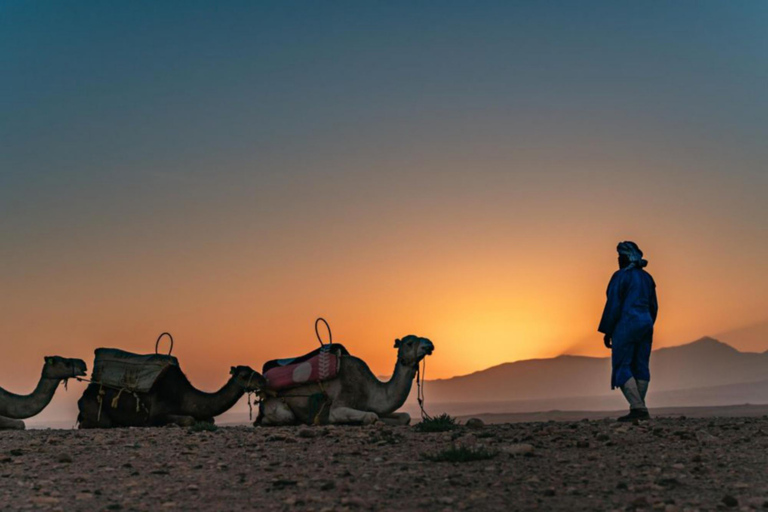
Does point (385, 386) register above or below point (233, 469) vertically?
above

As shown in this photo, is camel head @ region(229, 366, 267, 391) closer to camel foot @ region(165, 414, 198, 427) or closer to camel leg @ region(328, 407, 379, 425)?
camel foot @ region(165, 414, 198, 427)

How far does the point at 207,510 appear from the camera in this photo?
9.82 metres

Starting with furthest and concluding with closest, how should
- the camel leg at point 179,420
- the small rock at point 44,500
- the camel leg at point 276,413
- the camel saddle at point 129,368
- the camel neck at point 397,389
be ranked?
1. the camel saddle at point 129,368
2. the camel leg at point 179,420
3. the camel leg at point 276,413
4. the camel neck at point 397,389
5. the small rock at point 44,500

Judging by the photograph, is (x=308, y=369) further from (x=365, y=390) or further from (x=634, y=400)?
(x=634, y=400)

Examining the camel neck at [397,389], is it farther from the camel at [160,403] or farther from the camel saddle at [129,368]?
the camel saddle at [129,368]

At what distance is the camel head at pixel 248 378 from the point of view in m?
18.8

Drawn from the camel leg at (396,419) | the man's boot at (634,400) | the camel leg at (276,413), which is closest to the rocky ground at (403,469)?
the man's boot at (634,400)

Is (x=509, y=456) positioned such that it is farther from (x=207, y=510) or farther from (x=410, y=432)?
(x=207, y=510)

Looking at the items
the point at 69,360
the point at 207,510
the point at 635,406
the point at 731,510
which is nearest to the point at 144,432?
the point at 69,360

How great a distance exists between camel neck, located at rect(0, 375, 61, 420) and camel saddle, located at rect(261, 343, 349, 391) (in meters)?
5.19

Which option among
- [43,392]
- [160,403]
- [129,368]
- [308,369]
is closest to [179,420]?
[160,403]

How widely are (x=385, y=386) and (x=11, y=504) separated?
338 inches

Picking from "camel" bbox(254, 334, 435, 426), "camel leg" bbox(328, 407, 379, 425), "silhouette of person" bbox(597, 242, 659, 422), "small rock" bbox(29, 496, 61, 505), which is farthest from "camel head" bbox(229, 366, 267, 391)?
"small rock" bbox(29, 496, 61, 505)

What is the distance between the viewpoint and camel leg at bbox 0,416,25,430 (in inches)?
764
